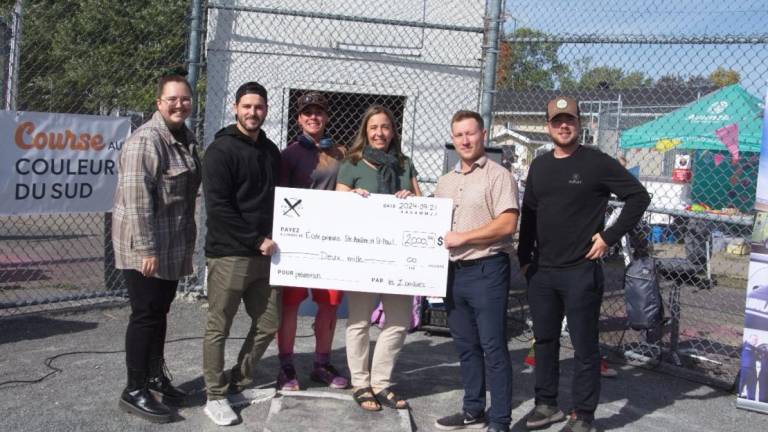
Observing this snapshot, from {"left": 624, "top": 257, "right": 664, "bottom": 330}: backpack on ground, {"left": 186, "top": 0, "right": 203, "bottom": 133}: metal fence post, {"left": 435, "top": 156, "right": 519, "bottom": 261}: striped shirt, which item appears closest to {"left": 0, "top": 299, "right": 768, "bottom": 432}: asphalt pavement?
{"left": 624, "top": 257, "right": 664, "bottom": 330}: backpack on ground

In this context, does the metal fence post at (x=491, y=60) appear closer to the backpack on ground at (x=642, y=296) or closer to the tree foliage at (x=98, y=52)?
the backpack on ground at (x=642, y=296)

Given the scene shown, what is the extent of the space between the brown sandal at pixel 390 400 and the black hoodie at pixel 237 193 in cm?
124

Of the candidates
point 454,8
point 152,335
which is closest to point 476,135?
point 152,335

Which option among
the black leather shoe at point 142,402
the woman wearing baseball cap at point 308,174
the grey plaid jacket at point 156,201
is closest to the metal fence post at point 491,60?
the woman wearing baseball cap at point 308,174

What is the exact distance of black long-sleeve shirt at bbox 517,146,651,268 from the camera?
440 cm

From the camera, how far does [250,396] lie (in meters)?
4.73

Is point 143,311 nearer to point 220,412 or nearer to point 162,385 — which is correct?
point 162,385

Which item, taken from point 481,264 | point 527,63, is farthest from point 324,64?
point 481,264

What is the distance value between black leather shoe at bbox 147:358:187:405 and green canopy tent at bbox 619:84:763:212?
922 cm

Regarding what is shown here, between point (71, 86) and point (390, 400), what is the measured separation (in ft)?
30.7

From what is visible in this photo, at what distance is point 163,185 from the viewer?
13.9ft

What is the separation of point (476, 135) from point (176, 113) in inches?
70.5

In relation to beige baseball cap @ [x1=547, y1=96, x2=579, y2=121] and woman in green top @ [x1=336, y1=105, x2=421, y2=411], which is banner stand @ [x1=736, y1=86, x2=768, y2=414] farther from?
woman in green top @ [x1=336, y1=105, x2=421, y2=411]

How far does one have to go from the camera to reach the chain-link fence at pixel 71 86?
22.6ft
